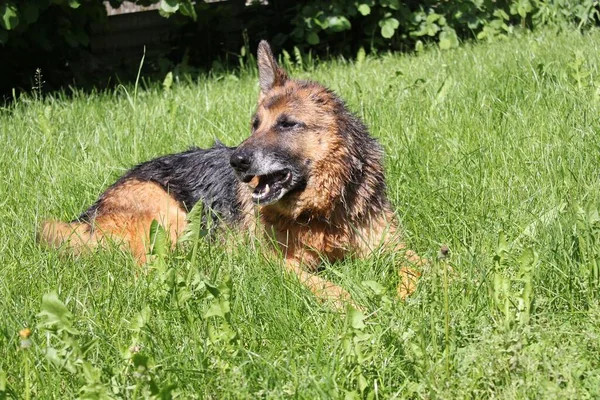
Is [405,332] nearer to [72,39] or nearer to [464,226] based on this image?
[464,226]

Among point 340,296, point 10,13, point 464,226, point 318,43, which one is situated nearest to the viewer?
point 340,296

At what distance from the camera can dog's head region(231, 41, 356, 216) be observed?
4.16 m

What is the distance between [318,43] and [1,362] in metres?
7.48

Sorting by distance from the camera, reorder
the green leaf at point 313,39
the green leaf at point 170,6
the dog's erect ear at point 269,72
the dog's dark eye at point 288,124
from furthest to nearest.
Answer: the green leaf at point 313,39, the green leaf at point 170,6, the dog's erect ear at point 269,72, the dog's dark eye at point 288,124

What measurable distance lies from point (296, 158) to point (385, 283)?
90 cm

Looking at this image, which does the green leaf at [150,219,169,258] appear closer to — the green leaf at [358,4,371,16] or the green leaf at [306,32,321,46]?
the green leaf at [358,4,371,16]

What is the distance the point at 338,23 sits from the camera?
9.09m

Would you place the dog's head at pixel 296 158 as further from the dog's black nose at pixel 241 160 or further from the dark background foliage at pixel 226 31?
the dark background foliage at pixel 226 31

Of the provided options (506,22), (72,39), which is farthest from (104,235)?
(506,22)

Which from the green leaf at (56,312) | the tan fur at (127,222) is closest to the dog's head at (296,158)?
the tan fur at (127,222)

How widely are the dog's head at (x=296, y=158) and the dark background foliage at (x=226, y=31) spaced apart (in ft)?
13.6

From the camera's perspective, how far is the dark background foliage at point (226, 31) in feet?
28.4

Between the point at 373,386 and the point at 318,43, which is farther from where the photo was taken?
the point at 318,43

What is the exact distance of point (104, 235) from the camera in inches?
158
